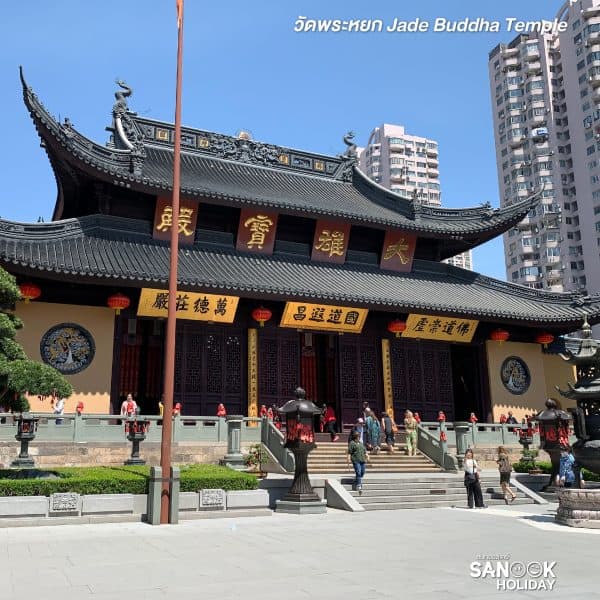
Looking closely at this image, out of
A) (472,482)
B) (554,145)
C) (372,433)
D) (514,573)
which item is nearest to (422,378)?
(372,433)

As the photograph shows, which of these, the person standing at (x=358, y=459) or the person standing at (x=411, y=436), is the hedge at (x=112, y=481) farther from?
the person standing at (x=411, y=436)

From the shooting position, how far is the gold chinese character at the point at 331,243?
81.6 feet

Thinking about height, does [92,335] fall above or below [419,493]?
above

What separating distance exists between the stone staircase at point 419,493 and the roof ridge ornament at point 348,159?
16.5m

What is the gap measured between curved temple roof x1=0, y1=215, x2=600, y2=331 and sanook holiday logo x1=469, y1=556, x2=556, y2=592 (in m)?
13.0

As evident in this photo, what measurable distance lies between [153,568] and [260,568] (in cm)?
123

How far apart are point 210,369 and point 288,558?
43.3 feet

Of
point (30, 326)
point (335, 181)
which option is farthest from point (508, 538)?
point (335, 181)

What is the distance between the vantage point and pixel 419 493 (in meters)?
15.3

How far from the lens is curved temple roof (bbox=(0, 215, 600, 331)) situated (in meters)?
18.5

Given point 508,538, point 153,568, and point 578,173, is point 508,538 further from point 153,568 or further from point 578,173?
point 578,173

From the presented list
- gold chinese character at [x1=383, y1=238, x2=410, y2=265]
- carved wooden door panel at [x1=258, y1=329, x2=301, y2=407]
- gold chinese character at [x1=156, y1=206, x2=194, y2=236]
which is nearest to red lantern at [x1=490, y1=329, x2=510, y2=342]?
gold chinese character at [x1=383, y1=238, x2=410, y2=265]

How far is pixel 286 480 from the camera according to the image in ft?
49.0

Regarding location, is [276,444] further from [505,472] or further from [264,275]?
[264,275]
